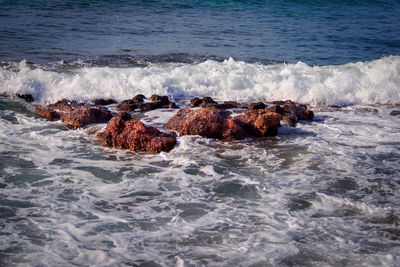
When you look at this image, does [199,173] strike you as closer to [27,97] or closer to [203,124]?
[203,124]

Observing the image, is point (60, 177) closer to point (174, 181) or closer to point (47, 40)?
point (174, 181)

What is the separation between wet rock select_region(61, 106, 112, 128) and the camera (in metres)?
5.88

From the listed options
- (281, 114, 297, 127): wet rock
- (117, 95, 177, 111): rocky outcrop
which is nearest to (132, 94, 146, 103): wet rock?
(117, 95, 177, 111): rocky outcrop

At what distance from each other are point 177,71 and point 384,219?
6756mm

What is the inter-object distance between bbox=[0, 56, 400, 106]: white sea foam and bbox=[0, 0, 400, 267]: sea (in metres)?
0.04

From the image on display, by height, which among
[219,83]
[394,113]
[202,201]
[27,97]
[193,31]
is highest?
[193,31]

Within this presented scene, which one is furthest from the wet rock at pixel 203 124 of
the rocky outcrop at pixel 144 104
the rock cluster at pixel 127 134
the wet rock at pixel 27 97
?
the wet rock at pixel 27 97

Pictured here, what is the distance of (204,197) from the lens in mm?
3703

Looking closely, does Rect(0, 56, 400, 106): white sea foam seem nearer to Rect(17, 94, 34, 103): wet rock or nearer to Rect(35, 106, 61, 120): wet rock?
Rect(17, 94, 34, 103): wet rock

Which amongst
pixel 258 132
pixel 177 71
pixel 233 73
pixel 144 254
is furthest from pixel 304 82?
pixel 144 254

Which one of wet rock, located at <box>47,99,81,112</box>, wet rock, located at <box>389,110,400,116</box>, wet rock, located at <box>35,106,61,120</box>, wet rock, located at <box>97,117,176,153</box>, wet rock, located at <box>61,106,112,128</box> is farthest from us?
wet rock, located at <box>389,110,400,116</box>

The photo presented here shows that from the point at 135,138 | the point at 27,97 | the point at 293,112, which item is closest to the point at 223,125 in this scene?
the point at 135,138

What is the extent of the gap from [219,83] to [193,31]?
6254mm

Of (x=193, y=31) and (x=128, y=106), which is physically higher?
(x=193, y=31)
